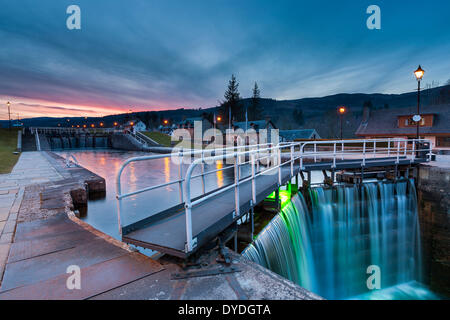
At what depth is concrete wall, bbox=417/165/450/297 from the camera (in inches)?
348

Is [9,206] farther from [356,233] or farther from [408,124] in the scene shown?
[408,124]

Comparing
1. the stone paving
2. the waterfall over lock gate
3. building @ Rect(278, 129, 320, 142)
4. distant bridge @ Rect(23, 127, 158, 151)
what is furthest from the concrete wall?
distant bridge @ Rect(23, 127, 158, 151)

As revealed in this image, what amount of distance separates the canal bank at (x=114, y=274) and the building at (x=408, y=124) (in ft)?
112

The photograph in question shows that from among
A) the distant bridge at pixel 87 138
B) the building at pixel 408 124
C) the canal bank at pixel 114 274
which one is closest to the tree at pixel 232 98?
the distant bridge at pixel 87 138

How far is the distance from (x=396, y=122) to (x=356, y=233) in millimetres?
29110

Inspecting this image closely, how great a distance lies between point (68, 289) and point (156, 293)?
1042mm

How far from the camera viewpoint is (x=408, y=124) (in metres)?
29.3

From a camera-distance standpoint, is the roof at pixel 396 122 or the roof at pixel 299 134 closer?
the roof at pixel 396 122

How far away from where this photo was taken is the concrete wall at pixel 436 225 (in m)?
8.85

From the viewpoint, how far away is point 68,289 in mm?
2488

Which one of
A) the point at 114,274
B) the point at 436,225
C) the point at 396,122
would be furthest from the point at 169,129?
the point at 114,274

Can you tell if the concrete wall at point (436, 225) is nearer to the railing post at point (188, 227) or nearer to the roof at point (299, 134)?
the railing post at point (188, 227)

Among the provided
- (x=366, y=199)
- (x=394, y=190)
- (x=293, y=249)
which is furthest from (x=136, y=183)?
(x=394, y=190)
